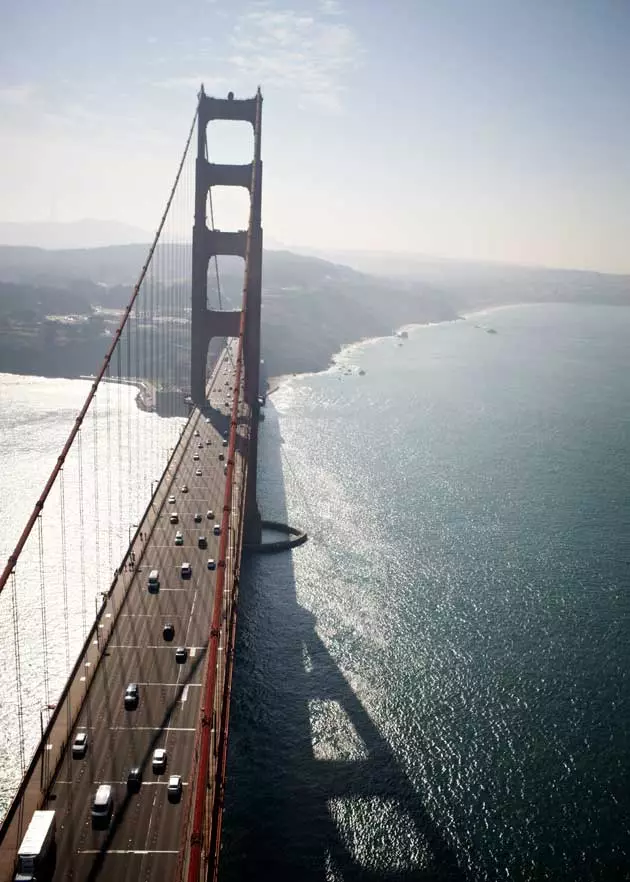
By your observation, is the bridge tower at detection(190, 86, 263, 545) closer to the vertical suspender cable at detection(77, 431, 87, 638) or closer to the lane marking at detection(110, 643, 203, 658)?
the vertical suspender cable at detection(77, 431, 87, 638)

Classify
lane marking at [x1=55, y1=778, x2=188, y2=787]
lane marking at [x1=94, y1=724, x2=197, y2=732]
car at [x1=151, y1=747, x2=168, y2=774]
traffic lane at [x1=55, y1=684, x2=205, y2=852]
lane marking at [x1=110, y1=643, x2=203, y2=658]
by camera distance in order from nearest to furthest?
1. traffic lane at [x1=55, y1=684, x2=205, y2=852]
2. lane marking at [x1=55, y1=778, x2=188, y2=787]
3. car at [x1=151, y1=747, x2=168, y2=774]
4. lane marking at [x1=94, y1=724, x2=197, y2=732]
5. lane marking at [x1=110, y1=643, x2=203, y2=658]

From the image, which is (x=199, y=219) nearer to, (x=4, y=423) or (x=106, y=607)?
(x=4, y=423)

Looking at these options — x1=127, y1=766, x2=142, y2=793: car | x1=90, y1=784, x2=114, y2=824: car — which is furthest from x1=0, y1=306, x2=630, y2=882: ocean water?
x1=90, y1=784, x2=114, y2=824: car

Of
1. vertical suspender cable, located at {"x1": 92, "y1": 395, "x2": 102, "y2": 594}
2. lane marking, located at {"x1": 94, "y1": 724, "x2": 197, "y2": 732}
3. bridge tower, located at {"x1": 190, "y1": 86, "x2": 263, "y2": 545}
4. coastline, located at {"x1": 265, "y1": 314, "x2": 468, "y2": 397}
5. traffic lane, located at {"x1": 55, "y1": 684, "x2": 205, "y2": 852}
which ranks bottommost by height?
vertical suspender cable, located at {"x1": 92, "y1": 395, "x2": 102, "y2": 594}

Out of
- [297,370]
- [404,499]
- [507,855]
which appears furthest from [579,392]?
[507,855]

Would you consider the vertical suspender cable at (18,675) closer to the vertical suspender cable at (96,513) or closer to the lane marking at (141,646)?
the lane marking at (141,646)

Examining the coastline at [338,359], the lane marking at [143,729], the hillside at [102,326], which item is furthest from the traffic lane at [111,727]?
the hillside at [102,326]

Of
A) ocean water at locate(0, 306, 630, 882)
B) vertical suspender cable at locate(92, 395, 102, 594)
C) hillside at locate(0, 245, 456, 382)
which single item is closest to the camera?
ocean water at locate(0, 306, 630, 882)
